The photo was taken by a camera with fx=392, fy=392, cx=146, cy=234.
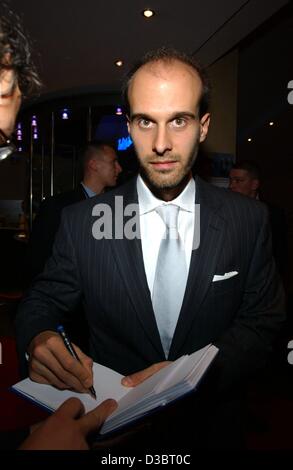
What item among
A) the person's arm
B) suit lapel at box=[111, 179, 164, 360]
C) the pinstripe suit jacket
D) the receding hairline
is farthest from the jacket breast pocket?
the receding hairline

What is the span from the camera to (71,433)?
32.7 inches

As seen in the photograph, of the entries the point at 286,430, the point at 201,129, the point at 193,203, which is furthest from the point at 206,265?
the point at 286,430

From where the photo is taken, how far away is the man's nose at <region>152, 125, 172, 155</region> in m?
1.41

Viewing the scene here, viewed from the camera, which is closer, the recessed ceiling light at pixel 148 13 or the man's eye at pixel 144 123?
the man's eye at pixel 144 123

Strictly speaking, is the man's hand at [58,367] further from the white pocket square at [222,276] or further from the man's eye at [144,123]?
the man's eye at [144,123]

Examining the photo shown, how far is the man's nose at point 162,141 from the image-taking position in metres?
1.41

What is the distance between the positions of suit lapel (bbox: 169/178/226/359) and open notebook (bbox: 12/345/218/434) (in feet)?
0.85

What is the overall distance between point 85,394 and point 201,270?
56 centimetres

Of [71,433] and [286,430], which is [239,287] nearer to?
[71,433]

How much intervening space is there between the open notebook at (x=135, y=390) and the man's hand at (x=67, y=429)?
0.05m

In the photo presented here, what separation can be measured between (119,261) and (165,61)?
78cm

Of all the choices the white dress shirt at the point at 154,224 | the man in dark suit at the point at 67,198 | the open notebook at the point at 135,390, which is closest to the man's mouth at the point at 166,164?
the white dress shirt at the point at 154,224

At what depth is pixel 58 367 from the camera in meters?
1.10

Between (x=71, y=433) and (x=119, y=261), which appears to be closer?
(x=71, y=433)
